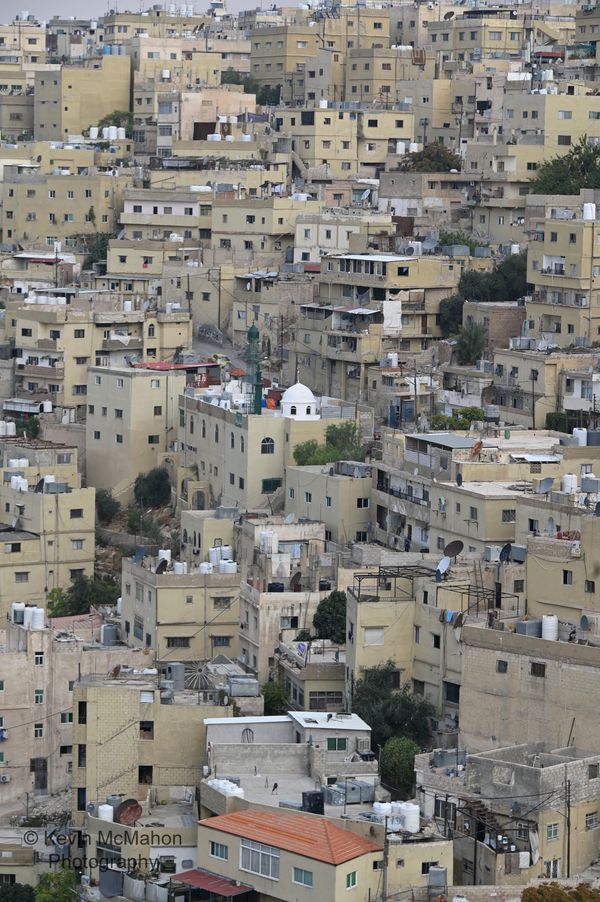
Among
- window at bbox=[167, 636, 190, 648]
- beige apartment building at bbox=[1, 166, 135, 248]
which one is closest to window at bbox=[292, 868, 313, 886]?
window at bbox=[167, 636, 190, 648]

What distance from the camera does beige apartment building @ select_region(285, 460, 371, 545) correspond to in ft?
139

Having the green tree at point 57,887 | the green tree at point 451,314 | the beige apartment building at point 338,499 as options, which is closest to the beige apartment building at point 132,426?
the green tree at point 451,314

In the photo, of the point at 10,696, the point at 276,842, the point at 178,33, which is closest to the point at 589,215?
the point at 10,696

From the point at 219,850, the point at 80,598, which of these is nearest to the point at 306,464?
the point at 80,598

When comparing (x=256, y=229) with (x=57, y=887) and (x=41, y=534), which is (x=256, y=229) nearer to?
(x=41, y=534)

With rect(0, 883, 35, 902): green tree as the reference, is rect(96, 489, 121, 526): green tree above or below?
above

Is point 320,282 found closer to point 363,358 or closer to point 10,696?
point 363,358

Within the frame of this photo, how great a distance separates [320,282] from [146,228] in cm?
819

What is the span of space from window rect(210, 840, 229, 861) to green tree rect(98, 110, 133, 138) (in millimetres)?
40544

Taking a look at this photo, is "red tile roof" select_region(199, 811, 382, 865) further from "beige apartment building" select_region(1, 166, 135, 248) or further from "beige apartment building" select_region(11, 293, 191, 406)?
"beige apartment building" select_region(1, 166, 135, 248)

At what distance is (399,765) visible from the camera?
3303 centimetres

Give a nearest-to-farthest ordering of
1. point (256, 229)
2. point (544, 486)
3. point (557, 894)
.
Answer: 1. point (557, 894)
2. point (544, 486)
3. point (256, 229)

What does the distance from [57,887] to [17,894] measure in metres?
0.93

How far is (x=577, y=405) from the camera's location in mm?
45531
